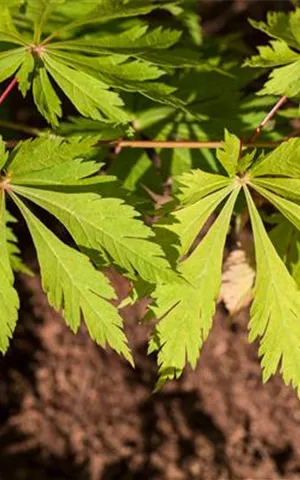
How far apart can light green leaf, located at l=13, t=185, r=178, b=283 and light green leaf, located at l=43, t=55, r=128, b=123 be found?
0.19 meters

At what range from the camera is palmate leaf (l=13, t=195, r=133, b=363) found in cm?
139

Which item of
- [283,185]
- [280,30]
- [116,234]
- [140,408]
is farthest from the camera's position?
[140,408]

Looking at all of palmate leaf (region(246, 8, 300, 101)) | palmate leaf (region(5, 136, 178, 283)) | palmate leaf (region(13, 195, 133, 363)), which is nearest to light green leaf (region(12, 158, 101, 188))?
palmate leaf (region(5, 136, 178, 283))

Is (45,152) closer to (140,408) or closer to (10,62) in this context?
(10,62)

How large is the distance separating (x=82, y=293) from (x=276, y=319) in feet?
1.26

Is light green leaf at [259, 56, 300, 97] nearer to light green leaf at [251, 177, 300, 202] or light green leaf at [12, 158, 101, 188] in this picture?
light green leaf at [251, 177, 300, 202]

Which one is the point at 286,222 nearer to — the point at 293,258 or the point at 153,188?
the point at 293,258

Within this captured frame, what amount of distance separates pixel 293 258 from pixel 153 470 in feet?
6.30

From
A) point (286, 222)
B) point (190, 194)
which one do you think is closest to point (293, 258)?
point (286, 222)

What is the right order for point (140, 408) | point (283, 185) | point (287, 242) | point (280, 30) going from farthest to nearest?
point (140, 408) → point (287, 242) → point (280, 30) → point (283, 185)

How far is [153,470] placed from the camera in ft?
11.0

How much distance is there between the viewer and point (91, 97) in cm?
150

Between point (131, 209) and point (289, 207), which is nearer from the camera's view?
point (131, 209)

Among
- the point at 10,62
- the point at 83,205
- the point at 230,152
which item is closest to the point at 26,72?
the point at 10,62
